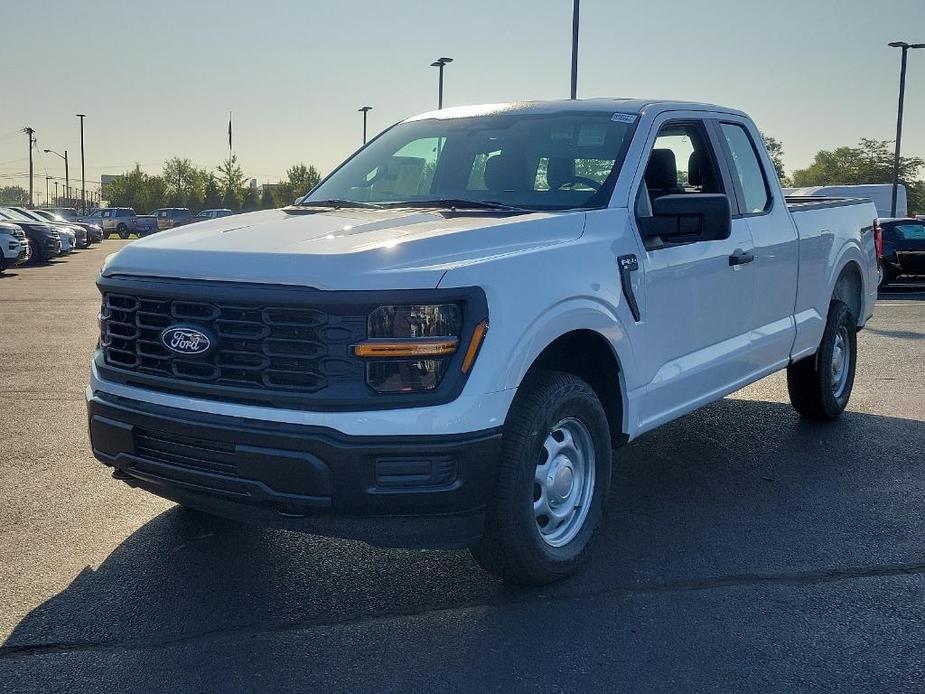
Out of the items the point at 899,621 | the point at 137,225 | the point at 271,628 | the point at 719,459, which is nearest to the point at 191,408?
the point at 271,628

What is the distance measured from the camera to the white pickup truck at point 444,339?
3.39m

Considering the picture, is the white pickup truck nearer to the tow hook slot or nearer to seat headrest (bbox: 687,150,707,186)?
the tow hook slot

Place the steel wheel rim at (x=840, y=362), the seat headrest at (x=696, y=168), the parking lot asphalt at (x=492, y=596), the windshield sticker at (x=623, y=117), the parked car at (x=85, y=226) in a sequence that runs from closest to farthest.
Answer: the parking lot asphalt at (x=492, y=596), the windshield sticker at (x=623, y=117), the seat headrest at (x=696, y=168), the steel wheel rim at (x=840, y=362), the parked car at (x=85, y=226)

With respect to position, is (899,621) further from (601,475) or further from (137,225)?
(137,225)

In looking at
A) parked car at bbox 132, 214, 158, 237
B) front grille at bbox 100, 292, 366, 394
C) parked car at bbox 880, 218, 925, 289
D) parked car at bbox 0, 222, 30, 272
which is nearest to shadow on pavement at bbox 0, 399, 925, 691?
front grille at bbox 100, 292, 366, 394

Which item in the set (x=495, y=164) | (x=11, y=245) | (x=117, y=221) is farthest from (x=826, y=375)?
(x=117, y=221)

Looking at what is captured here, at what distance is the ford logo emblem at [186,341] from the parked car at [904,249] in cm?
1938

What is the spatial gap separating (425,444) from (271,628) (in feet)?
2.98

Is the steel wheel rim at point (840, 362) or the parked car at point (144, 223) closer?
the steel wheel rim at point (840, 362)

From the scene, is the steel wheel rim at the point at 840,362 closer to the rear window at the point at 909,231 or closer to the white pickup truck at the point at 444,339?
the white pickup truck at the point at 444,339

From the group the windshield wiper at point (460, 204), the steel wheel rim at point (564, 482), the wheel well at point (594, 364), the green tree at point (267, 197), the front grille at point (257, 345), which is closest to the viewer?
the front grille at point (257, 345)

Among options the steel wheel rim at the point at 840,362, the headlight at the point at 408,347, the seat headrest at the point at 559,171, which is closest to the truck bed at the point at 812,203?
the steel wheel rim at the point at 840,362

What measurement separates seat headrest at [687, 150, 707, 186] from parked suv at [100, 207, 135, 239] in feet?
198

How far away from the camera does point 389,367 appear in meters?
3.40
